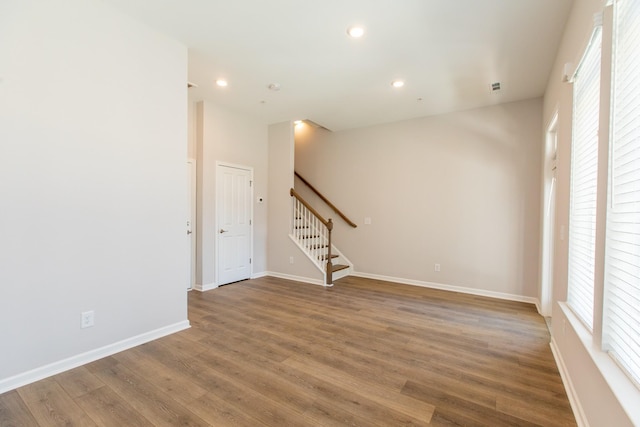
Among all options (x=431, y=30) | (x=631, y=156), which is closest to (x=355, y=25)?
(x=431, y=30)

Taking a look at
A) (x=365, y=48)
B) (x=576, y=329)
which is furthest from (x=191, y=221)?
(x=576, y=329)

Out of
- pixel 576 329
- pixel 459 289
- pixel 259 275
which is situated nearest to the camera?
pixel 576 329

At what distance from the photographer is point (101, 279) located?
240 cm

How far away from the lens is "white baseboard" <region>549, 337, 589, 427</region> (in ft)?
5.43

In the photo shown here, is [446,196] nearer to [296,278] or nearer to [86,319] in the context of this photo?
[296,278]

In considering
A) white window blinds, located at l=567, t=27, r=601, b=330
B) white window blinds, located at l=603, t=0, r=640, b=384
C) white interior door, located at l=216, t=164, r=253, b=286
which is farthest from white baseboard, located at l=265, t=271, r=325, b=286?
white window blinds, located at l=603, t=0, r=640, b=384

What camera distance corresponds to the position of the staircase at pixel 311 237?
504cm

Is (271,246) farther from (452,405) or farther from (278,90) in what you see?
(452,405)

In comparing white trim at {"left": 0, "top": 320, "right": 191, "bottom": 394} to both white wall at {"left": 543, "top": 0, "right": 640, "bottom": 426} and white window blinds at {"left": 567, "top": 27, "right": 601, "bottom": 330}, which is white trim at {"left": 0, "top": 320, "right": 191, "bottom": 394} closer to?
white wall at {"left": 543, "top": 0, "right": 640, "bottom": 426}

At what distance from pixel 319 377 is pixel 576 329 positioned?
5.71ft

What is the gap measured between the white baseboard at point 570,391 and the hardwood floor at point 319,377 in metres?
0.05

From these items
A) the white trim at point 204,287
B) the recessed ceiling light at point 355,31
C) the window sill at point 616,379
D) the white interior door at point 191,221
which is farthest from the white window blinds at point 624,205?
the white interior door at point 191,221

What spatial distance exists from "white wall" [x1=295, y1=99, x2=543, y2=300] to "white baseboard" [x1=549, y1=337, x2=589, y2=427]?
192 centimetres

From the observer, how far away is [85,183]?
230 cm
